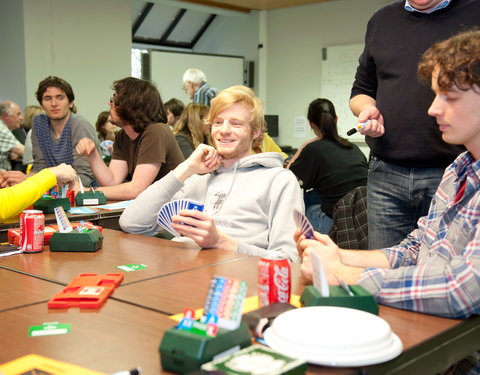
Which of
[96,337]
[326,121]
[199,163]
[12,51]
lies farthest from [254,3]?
[96,337]

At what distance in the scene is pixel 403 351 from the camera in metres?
1.03

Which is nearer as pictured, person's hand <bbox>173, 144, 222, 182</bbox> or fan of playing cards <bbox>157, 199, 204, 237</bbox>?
fan of playing cards <bbox>157, 199, 204, 237</bbox>

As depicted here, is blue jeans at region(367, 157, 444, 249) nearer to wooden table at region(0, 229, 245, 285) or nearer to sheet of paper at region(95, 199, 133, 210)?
wooden table at region(0, 229, 245, 285)

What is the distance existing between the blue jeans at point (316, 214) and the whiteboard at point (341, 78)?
3590mm

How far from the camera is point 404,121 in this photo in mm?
2137

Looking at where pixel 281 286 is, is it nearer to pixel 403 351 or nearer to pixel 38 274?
pixel 403 351

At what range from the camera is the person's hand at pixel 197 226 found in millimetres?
1894

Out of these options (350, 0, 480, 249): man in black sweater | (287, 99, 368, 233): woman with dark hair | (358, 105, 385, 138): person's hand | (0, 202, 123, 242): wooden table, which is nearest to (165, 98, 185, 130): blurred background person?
(287, 99, 368, 233): woman with dark hair

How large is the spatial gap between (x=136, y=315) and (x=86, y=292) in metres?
0.19

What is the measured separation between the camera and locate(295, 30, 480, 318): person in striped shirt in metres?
1.22

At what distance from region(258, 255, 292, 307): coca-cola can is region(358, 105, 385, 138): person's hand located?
965 millimetres

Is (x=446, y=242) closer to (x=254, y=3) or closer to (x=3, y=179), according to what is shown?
(x=3, y=179)

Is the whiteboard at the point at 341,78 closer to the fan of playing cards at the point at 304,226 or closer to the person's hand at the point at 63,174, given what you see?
the person's hand at the point at 63,174

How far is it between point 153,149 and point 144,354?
231 cm
